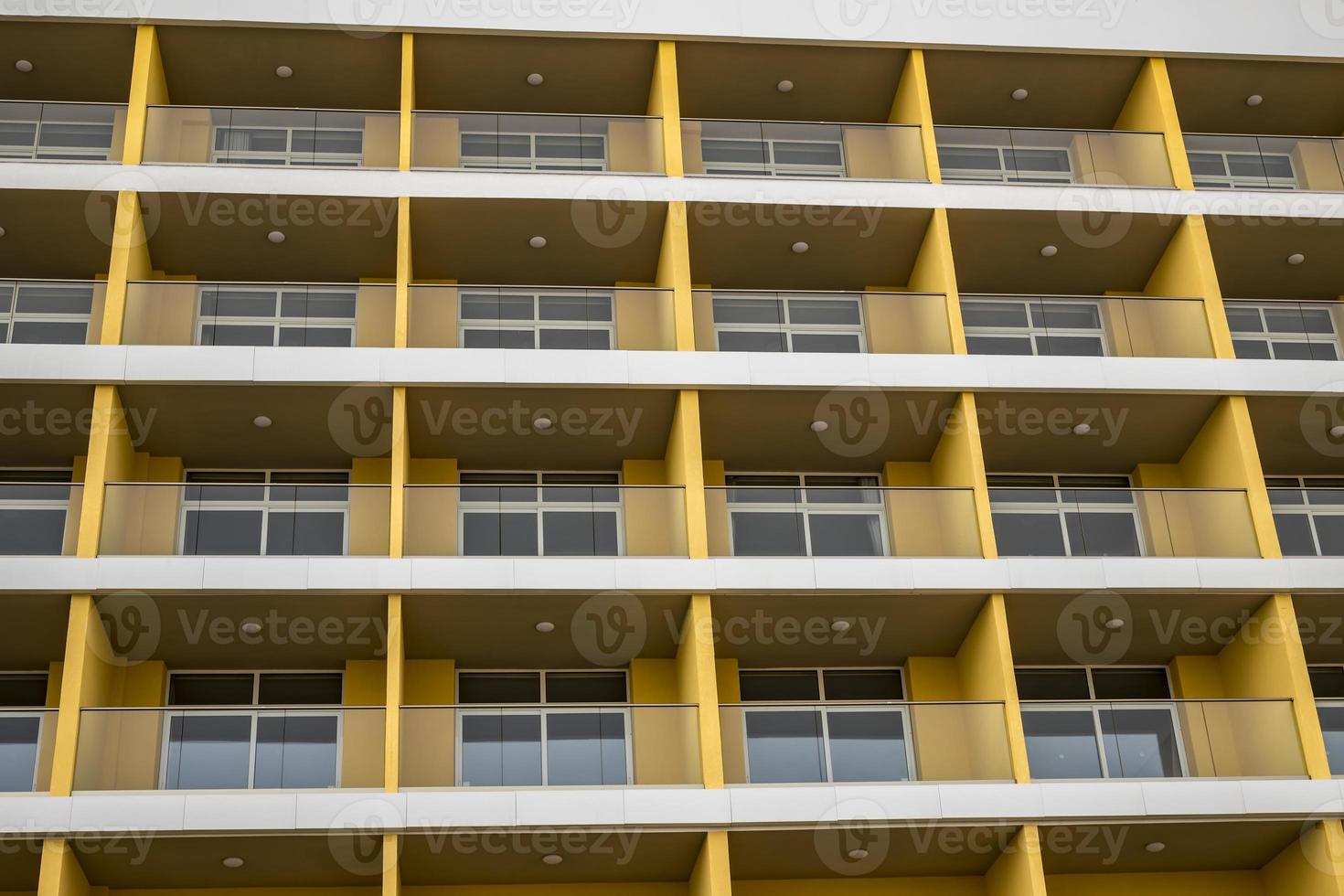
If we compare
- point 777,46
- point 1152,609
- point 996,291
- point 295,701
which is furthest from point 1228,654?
point 295,701

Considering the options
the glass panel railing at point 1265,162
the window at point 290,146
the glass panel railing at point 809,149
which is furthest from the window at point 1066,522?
the window at point 290,146

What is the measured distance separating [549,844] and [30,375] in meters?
8.44

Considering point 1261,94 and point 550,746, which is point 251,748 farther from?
point 1261,94

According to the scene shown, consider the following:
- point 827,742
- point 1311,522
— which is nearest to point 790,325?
point 827,742

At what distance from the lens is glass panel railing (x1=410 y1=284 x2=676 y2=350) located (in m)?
20.9

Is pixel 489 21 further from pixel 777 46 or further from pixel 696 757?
pixel 696 757

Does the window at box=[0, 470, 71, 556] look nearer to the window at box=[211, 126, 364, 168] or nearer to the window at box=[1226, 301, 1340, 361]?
the window at box=[211, 126, 364, 168]

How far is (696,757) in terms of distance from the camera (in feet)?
59.0

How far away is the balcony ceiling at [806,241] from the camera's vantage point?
71.2 ft

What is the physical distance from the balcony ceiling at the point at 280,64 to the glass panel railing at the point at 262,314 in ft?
10.9

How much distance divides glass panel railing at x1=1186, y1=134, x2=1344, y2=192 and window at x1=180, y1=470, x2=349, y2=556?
13088 millimetres

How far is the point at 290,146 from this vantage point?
72.4ft

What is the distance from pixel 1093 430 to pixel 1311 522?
3047 mm

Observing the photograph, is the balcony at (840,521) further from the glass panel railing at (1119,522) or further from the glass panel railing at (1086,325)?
the glass panel railing at (1086,325)
